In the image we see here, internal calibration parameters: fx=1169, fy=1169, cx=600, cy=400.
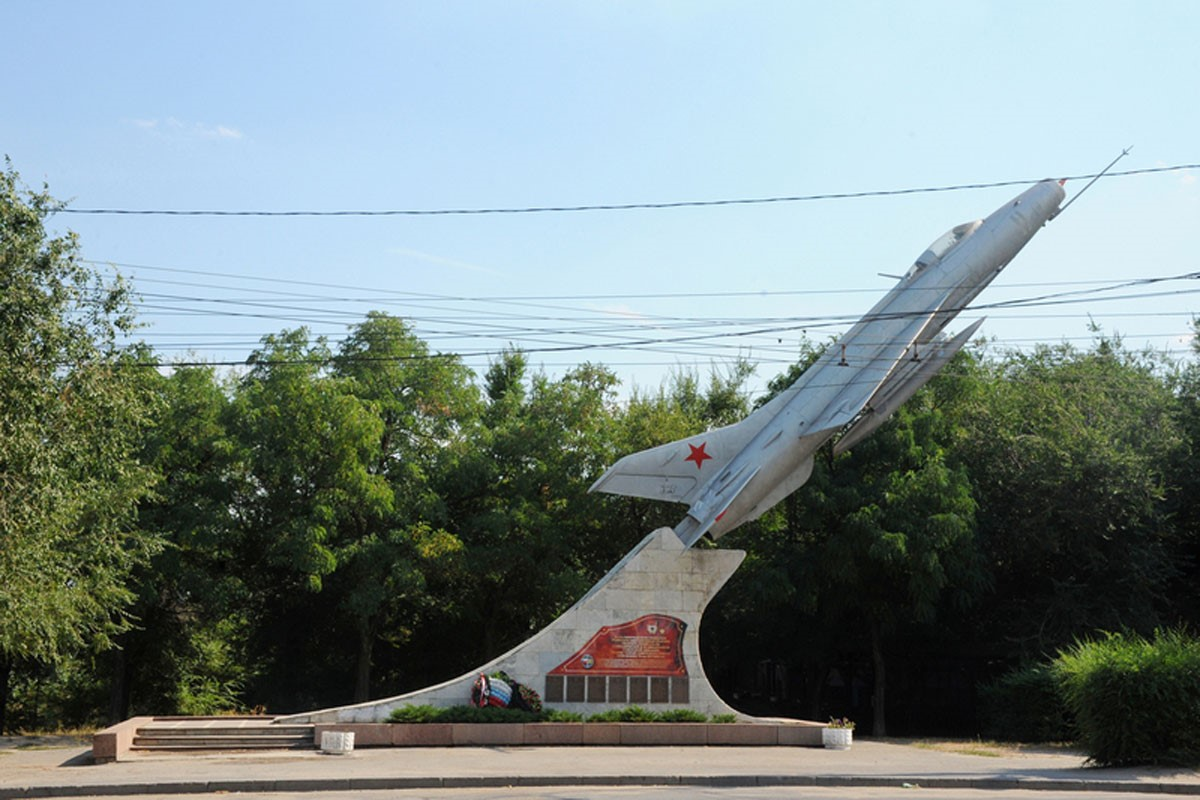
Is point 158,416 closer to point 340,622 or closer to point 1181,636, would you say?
point 340,622

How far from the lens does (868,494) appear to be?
30188mm

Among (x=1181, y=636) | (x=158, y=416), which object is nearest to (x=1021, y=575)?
(x=1181, y=636)

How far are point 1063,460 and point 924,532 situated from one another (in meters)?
4.82

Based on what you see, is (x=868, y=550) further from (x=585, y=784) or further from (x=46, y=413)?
(x=46, y=413)

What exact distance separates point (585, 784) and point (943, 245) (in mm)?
14664

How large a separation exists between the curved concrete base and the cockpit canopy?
24.6ft

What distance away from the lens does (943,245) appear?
83.8 feet

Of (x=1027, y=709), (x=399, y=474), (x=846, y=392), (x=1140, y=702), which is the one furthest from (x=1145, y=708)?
(x=399, y=474)

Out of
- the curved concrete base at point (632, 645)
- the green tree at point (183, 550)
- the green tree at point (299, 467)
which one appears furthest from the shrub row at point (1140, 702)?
the green tree at point (183, 550)

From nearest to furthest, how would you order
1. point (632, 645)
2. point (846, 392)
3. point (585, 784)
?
point (585, 784) < point (632, 645) < point (846, 392)

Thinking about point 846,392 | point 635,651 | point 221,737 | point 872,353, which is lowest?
point 221,737

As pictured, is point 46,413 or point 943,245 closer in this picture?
point 46,413

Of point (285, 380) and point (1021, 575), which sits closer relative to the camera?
point (285, 380)

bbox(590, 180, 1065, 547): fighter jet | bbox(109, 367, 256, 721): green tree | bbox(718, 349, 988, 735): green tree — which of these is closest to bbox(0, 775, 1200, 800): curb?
bbox(590, 180, 1065, 547): fighter jet
